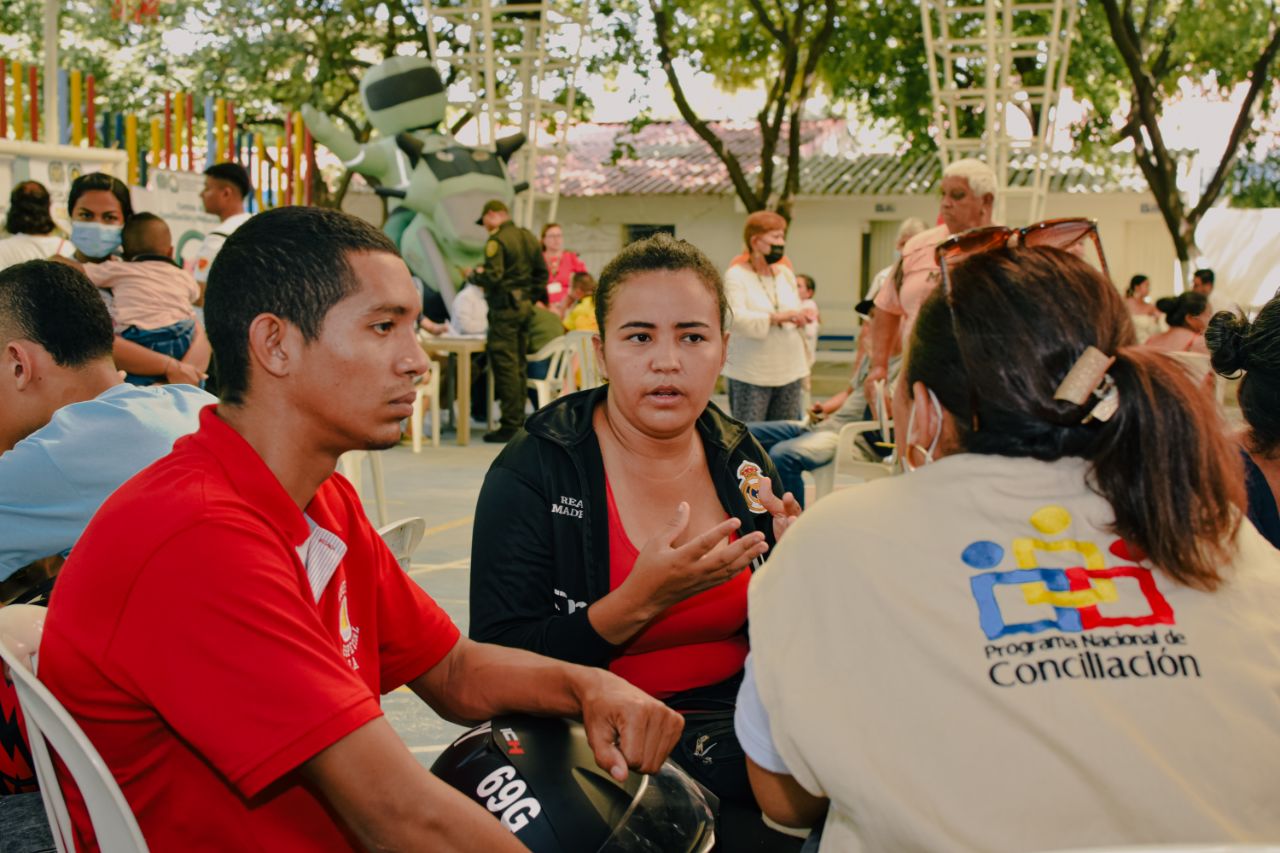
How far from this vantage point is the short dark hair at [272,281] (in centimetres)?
190

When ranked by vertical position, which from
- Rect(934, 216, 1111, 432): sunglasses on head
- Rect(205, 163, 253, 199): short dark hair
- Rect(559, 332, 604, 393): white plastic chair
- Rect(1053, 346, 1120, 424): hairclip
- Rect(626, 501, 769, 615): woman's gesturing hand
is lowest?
Rect(559, 332, 604, 393): white plastic chair

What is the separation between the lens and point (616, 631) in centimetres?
242

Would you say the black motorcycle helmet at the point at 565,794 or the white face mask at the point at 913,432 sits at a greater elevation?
the white face mask at the point at 913,432

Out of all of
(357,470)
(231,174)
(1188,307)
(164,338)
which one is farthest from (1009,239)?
(1188,307)

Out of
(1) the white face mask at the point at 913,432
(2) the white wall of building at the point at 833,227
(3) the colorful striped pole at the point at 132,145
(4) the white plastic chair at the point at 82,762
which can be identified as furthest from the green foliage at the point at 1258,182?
(4) the white plastic chair at the point at 82,762

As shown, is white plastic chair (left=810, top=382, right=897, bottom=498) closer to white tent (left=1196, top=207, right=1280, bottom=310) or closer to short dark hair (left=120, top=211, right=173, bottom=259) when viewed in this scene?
short dark hair (left=120, top=211, right=173, bottom=259)

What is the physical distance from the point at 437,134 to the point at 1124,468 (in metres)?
14.1

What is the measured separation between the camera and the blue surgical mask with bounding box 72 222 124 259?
6.81m

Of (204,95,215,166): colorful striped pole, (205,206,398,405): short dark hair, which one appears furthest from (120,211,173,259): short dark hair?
(204,95,215,166): colorful striped pole

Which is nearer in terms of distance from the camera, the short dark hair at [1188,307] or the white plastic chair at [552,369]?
the short dark hair at [1188,307]

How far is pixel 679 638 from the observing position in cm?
265

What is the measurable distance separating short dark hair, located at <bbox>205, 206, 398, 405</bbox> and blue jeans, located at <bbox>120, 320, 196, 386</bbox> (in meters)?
4.85

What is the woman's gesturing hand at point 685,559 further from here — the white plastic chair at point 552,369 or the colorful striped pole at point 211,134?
the colorful striped pole at point 211,134

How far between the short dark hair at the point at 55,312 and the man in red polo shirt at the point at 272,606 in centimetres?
119
